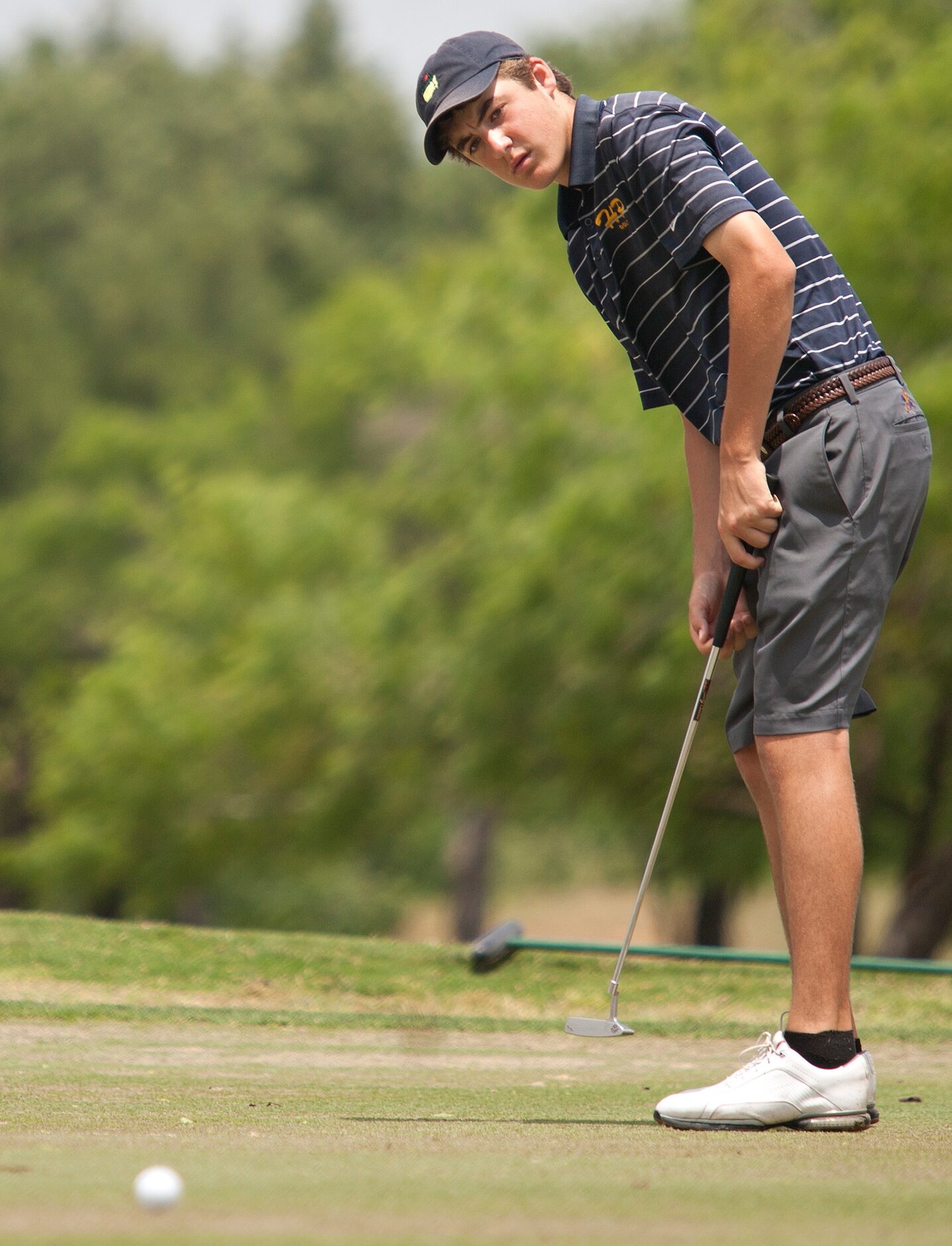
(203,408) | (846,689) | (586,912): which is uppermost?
(203,408)

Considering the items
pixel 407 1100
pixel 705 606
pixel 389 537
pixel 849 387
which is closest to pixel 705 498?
pixel 705 606

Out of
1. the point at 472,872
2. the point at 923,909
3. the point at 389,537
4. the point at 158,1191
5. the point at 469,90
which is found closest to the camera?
the point at 158,1191

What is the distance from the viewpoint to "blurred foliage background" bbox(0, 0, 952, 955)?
10688 mm

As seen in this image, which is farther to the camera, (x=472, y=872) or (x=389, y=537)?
(x=472, y=872)

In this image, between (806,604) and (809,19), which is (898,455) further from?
(809,19)

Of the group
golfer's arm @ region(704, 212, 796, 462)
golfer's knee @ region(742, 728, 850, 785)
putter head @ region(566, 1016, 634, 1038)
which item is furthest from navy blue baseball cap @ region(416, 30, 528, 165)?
putter head @ region(566, 1016, 634, 1038)

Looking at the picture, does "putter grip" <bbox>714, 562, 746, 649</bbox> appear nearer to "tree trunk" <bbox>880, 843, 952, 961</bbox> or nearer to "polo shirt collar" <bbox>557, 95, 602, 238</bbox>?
"polo shirt collar" <bbox>557, 95, 602, 238</bbox>

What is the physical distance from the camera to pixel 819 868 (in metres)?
2.47

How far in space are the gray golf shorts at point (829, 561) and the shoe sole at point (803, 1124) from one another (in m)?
0.60

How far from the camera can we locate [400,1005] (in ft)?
14.0

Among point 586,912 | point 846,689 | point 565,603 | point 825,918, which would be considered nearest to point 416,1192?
point 825,918

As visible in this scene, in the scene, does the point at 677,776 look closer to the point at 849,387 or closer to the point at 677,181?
the point at 849,387

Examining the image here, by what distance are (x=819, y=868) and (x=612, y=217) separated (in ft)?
3.73

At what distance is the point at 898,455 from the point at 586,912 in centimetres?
2330
